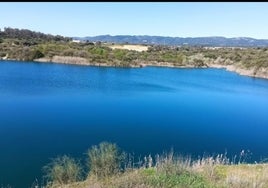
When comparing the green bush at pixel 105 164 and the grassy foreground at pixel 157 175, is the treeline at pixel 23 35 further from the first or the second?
the grassy foreground at pixel 157 175

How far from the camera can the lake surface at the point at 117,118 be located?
48.8 feet

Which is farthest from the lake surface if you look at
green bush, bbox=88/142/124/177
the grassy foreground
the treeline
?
the treeline

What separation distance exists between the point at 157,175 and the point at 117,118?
11.8 metres

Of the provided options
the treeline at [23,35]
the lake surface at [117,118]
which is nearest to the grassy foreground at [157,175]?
the lake surface at [117,118]

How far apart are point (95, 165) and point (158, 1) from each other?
5.02m

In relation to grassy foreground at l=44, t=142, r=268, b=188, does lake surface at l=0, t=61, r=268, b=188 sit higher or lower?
lower

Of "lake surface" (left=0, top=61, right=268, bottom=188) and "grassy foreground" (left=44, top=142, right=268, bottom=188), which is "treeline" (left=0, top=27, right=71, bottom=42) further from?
"grassy foreground" (left=44, top=142, right=268, bottom=188)

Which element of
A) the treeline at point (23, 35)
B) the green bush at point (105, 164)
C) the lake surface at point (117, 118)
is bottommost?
the lake surface at point (117, 118)

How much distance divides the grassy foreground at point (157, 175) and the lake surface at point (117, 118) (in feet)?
4.51

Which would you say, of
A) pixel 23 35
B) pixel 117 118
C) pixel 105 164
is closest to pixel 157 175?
pixel 105 164

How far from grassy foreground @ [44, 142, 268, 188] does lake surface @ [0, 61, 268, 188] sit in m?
1.38

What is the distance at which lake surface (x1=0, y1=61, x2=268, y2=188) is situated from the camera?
585 inches

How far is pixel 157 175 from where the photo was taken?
929cm

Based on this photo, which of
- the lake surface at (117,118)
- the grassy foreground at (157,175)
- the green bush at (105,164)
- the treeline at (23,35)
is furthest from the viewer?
the treeline at (23,35)
